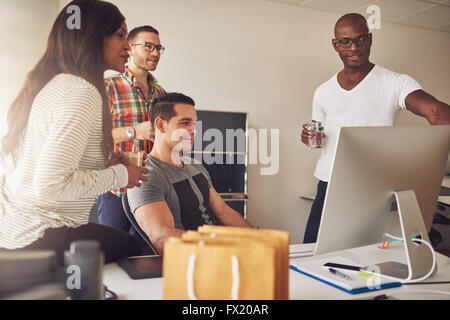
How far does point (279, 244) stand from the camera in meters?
0.68

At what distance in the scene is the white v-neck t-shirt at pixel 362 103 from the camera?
87.1 inches

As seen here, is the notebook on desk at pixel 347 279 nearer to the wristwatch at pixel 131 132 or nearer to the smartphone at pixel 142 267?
the smartphone at pixel 142 267

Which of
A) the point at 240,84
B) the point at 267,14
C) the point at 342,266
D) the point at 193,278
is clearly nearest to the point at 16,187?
the point at 193,278

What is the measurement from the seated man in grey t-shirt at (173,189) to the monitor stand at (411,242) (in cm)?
76

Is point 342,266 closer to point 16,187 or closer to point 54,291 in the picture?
point 54,291

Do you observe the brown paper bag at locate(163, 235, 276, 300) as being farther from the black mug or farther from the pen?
the pen

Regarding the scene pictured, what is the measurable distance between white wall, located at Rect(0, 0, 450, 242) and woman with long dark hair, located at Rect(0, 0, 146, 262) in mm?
2080

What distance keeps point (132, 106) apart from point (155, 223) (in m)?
0.96

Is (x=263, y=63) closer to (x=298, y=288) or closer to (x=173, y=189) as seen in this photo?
(x=173, y=189)

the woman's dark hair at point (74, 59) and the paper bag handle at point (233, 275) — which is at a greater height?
the woman's dark hair at point (74, 59)

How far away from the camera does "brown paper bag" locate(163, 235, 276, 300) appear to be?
63 cm
